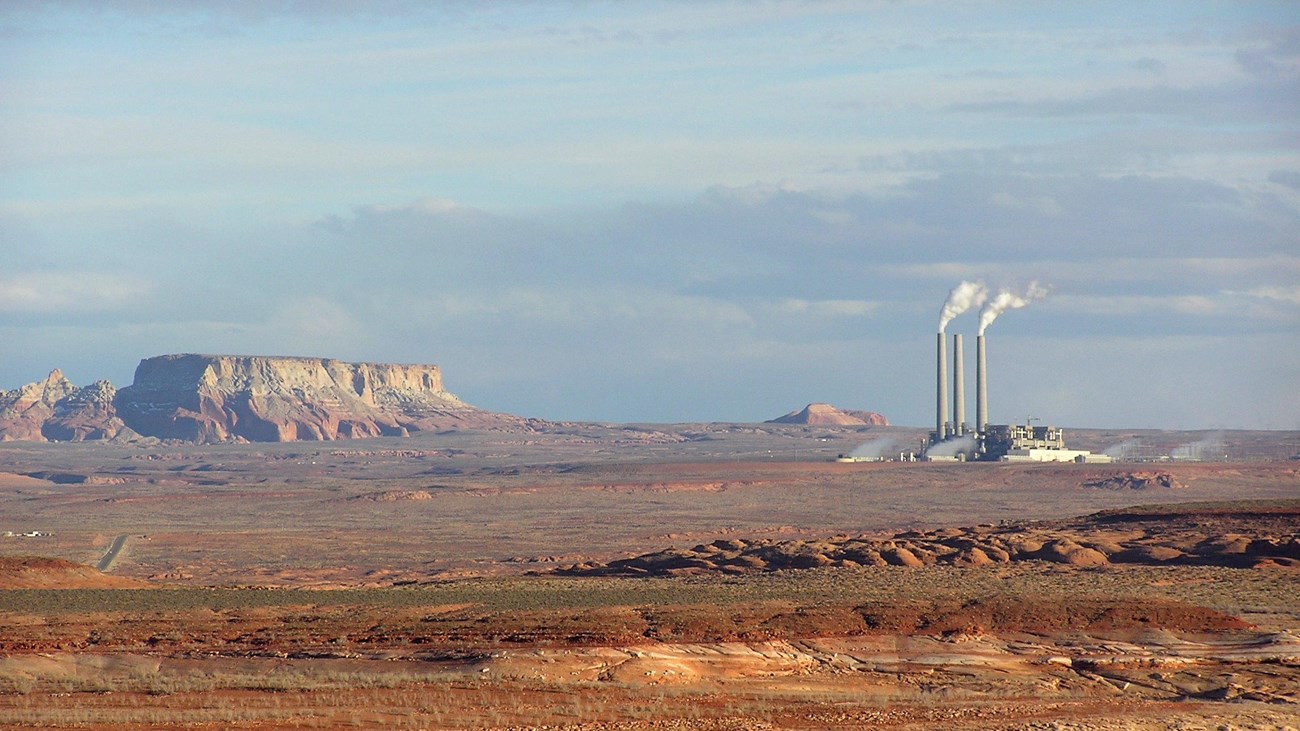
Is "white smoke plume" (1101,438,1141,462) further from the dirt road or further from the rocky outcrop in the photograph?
the dirt road

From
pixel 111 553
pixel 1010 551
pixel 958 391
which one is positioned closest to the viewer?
pixel 1010 551

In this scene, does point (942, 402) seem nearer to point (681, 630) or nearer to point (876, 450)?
point (876, 450)

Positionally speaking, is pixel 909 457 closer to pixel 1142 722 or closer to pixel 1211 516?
pixel 1211 516

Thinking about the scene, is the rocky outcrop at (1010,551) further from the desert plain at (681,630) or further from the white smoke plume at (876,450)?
the white smoke plume at (876,450)

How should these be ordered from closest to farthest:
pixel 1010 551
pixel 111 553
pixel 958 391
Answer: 1. pixel 1010 551
2. pixel 111 553
3. pixel 958 391

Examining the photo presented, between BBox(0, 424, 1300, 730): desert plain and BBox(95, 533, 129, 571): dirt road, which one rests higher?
BBox(0, 424, 1300, 730): desert plain

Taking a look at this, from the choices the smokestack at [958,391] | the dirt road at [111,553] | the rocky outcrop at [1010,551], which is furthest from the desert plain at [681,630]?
the smokestack at [958,391]

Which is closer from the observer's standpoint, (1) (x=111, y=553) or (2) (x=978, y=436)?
(1) (x=111, y=553)

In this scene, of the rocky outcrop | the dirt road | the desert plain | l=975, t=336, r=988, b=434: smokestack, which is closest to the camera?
the desert plain

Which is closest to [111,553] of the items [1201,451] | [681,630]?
[681,630]

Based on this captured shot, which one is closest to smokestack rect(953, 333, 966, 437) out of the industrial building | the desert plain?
the industrial building

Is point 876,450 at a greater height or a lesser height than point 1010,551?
greater
